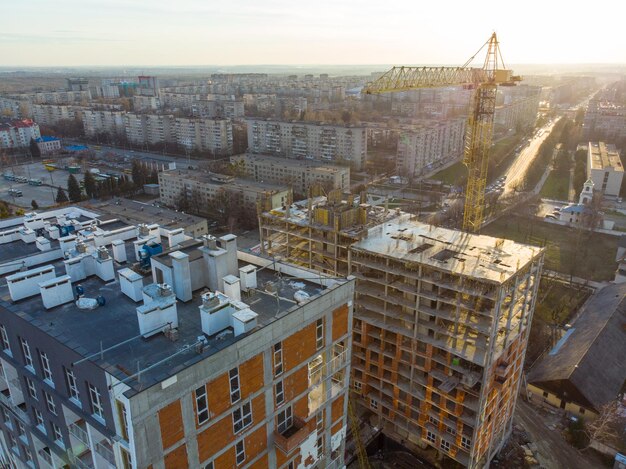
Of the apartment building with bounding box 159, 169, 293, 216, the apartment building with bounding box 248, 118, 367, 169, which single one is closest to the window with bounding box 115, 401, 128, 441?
the apartment building with bounding box 159, 169, 293, 216

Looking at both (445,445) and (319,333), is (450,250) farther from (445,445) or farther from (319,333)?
(319,333)

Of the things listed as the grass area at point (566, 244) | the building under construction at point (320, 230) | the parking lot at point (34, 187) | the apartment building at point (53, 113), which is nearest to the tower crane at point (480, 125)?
the grass area at point (566, 244)

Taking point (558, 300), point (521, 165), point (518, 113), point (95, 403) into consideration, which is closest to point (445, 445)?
point (95, 403)

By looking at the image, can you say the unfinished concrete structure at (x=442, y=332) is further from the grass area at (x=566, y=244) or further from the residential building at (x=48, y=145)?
the residential building at (x=48, y=145)

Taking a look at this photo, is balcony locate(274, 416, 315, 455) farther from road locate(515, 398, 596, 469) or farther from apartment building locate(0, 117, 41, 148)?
apartment building locate(0, 117, 41, 148)

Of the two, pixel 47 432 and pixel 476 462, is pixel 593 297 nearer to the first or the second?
pixel 476 462

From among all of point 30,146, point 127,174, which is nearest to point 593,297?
point 127,174
